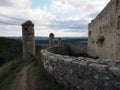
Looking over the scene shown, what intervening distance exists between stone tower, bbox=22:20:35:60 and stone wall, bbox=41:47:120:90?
9.51 meters

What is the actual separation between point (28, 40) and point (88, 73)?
37.8 ft

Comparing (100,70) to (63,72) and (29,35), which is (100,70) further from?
(29,35)

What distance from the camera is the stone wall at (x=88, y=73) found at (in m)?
4.59

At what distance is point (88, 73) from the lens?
5160mm

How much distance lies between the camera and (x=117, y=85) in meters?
4.45

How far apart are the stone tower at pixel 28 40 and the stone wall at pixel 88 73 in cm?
951

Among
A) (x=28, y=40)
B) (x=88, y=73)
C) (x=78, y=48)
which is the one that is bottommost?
(x=78, y=48)

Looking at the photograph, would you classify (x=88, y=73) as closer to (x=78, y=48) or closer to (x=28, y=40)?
(x=28, y=40)

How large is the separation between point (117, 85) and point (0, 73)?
8.30 metres

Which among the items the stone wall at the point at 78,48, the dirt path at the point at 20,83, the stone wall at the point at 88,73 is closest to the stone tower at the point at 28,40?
the dirt path at the point at 20,83

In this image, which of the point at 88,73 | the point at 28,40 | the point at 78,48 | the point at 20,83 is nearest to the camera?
the point at 88,73

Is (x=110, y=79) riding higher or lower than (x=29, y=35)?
lower

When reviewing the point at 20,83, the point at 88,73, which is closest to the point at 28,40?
the point at 20,83

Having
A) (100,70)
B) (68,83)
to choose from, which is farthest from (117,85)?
(68,83)
